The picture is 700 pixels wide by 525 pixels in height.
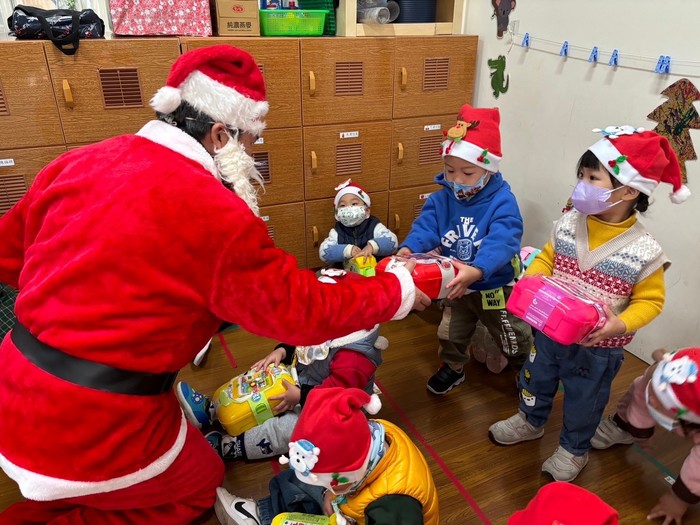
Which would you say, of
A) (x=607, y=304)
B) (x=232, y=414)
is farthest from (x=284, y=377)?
(x=607, y=304)

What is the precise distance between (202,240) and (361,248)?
1.84m

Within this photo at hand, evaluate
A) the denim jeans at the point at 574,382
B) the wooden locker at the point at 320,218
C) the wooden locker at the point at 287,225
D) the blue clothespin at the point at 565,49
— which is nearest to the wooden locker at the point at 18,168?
the wooden locker at the point at 287,225

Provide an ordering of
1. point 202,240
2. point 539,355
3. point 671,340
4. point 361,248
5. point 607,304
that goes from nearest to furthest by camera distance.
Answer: point 202,240 < point 607,304 < point 539,355 < point 671,340 < point 361,248

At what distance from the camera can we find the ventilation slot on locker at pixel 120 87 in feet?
8.26

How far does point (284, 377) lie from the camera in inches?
→ 80.5

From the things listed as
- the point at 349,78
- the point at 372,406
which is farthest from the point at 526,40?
the point at 372,406

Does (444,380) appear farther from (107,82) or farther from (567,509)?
(107,82)

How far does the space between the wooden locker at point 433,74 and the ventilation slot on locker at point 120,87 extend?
1.40m

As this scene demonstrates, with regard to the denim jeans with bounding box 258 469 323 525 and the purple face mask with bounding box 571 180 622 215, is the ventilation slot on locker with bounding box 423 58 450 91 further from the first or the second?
the denim jeans with bounding box 258 469 323 525

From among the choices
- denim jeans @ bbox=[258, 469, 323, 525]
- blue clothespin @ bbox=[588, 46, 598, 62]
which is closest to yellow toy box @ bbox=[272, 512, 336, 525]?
denim jeans @ bbox=[258, 469, 323, 525]

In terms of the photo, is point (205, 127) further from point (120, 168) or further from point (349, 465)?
point (349, 465)

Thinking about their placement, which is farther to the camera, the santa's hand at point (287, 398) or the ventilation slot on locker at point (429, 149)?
the ventilation slot on locker at point (429, 149)

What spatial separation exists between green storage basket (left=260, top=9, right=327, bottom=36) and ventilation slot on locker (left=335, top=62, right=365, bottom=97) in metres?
0.24

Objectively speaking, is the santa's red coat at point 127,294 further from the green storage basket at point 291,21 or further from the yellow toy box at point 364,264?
the green storage basket at point 291,21
